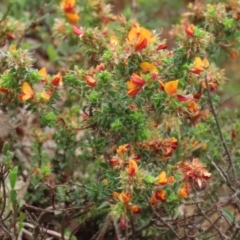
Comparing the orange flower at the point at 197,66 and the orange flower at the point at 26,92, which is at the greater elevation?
the orange flower at the point at 197,66

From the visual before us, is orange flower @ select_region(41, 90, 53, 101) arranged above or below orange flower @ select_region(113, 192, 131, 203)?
above

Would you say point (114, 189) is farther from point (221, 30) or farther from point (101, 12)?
point (101, 12)

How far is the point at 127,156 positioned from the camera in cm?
196

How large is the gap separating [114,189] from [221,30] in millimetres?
830

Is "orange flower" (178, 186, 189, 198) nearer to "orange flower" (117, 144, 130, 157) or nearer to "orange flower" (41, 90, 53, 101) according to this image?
"orange flower" (117, 144, 130, 157)

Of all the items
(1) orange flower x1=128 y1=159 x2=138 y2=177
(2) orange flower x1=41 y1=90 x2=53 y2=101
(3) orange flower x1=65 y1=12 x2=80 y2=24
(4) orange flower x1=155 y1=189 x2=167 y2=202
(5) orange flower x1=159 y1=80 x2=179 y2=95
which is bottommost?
(4) orange flower x1=155 y1=189 x2=167 y2=202

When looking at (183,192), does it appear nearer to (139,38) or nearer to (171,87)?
(171,87)

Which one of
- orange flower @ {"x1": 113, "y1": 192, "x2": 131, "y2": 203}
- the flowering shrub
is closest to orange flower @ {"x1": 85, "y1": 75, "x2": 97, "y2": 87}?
the flowering shrub

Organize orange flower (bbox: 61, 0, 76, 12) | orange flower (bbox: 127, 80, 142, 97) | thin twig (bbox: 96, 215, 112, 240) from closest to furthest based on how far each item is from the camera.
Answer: orange flower (bbox: 127, 80, 142, 97), thin twig (bbox: 96, 215, 112, 240), orange flower (bbox: 61, 0, 76, 12)

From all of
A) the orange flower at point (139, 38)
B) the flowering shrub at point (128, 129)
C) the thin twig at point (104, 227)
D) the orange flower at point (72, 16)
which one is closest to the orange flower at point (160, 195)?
the flowering shrub at point (128, 129)

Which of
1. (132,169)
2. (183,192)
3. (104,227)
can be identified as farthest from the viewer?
(104,227)

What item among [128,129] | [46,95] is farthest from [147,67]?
[46,95]

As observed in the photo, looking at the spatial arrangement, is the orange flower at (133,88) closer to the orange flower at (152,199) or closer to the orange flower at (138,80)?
the orange flower at (138,80)

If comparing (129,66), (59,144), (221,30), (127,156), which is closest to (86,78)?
(129,66)
